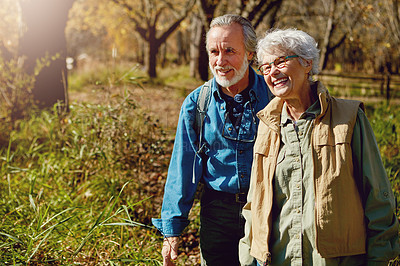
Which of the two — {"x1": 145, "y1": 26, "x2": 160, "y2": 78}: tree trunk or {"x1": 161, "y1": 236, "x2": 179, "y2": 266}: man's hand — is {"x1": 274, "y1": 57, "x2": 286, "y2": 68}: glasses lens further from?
{"x1": 145, "y1": 26, "x2": 160, "y2": 78}: tree trunk

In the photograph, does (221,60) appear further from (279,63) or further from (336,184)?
(336,184)

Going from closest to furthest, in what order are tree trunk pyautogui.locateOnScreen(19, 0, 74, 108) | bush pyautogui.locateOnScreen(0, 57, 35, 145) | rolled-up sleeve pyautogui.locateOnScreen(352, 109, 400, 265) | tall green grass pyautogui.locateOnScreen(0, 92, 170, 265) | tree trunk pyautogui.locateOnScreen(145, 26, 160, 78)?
rolled-up sleeve pyautogui.locateOnScreen(352, 109, 400, 265)
tall green grass pyautogui.locateOnScreen(0, 92, 170, 265)
bush pyautogui.locateOnScreen(0, 57, 35, 145)
tree trunk pyautogui.locateOnScreen(19, 0, 74, 108)
tree trunk pyautogui.locateOnScreen(145, 26, 160, 78)

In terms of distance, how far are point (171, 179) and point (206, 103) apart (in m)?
0.52

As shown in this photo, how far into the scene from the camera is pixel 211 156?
244 cm

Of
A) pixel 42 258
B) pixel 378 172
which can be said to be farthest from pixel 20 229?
pixel 378 172

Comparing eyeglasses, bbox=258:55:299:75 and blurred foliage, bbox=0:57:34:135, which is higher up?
eyeglasses, bbox=258:55:299:75

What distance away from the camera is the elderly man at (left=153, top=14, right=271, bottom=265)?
239 cm

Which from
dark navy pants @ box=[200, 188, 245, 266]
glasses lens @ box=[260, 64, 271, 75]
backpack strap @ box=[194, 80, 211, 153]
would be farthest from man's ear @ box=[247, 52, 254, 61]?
dark navy pants @ box=[200, 188, 245, 266]

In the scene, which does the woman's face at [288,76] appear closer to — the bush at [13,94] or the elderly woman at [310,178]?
the elderly woman at [310,178]

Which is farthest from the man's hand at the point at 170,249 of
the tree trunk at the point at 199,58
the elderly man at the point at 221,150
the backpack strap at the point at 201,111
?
the tree trunk at the point at 199,58

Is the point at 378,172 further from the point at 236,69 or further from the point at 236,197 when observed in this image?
the point at 236,69

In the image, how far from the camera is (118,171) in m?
4.52

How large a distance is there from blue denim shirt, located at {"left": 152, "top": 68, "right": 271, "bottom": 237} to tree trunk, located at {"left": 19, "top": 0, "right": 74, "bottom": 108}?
5962 millimetres

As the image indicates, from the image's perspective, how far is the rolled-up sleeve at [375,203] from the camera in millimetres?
1733
